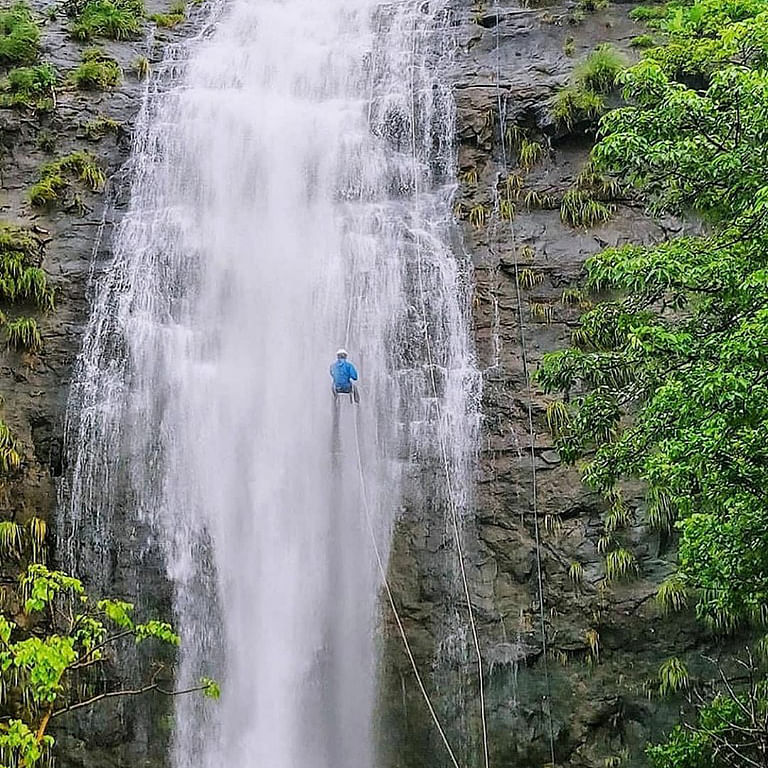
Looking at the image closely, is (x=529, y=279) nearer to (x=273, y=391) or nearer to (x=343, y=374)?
(x=343, y=374)

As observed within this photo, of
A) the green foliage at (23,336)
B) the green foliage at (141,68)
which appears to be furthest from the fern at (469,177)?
the green foliage at (23,336)

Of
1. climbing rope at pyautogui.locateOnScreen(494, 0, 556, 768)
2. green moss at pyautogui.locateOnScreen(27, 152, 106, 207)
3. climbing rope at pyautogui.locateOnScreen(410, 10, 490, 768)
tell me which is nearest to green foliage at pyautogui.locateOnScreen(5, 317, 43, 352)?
green moss at pyautogui.locateOnScreen(27, 152, 106, 207)

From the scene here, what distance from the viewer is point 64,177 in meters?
13.7

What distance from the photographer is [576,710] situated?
9719mm

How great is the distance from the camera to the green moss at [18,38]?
15445 mm

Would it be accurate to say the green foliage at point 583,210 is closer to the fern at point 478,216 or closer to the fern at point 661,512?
the fern at point 478,216

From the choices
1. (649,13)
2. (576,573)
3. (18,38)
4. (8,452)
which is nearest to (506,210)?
(649,13)

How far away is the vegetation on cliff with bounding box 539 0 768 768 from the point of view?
6105mm

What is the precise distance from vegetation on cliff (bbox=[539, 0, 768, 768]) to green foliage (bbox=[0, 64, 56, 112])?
1031 centimetres

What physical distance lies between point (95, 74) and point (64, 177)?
2.54 metres

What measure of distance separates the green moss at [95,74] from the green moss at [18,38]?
0.88 metres

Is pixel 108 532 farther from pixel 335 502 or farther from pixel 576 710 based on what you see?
pixel 576 710

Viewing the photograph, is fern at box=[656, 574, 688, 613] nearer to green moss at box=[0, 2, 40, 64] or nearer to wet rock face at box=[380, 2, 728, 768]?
wet rock face at box=[380, 2, 728, 768]

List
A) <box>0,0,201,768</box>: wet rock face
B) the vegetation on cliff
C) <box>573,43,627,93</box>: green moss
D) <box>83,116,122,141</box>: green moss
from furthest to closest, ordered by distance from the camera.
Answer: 1. <box>83,116,122,141</box>: green moss
2. <box>573,43,627,93</box>: green moss
3. <box>0,0,201,768</box>: wet rock face
4. the vegetation on cliff
